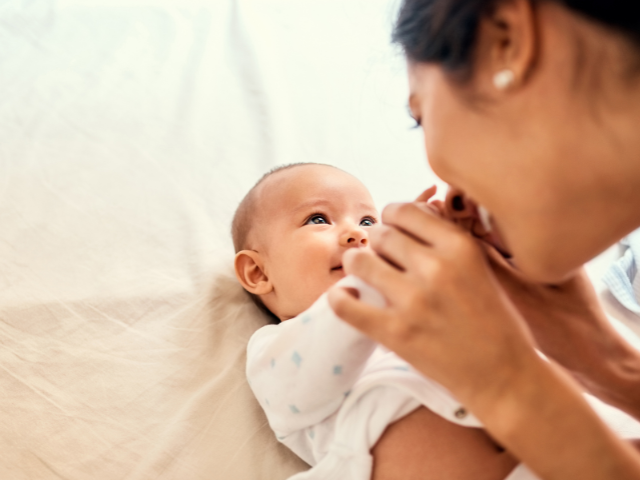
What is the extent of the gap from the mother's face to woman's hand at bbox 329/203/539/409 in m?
0.06

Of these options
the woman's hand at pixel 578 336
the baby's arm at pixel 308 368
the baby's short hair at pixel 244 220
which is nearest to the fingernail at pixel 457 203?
the woman's hand at pixel 578 336

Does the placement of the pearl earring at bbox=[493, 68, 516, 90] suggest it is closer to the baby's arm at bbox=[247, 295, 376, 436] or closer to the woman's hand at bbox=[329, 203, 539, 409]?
the woman's hand at bbox=[329, 203, 539, 409]

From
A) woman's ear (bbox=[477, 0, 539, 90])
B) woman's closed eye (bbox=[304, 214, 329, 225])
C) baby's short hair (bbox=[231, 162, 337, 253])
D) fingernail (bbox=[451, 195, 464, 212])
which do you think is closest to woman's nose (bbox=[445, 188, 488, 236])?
fingernail (bbox=[451, 195, 464, 212])

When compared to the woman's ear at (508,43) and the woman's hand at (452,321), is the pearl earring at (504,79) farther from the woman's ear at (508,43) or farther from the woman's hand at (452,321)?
the woman's hand at (452,321)

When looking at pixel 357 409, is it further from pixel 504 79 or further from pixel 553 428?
pixel 504 79

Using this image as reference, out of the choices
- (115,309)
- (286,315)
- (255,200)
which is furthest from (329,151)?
(115,309)

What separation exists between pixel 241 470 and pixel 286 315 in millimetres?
284

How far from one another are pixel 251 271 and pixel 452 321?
0.60 metres

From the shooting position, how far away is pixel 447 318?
599mm

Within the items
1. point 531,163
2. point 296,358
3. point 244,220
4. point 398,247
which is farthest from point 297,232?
point 531,163

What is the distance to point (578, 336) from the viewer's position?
87cm

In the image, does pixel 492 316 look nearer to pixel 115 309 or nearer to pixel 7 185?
pixel 115 309

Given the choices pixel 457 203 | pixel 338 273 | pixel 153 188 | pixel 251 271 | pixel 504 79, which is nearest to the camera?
pixel 504 79

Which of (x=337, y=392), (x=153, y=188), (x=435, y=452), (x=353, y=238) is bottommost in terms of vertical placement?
(x=435, y=452)
